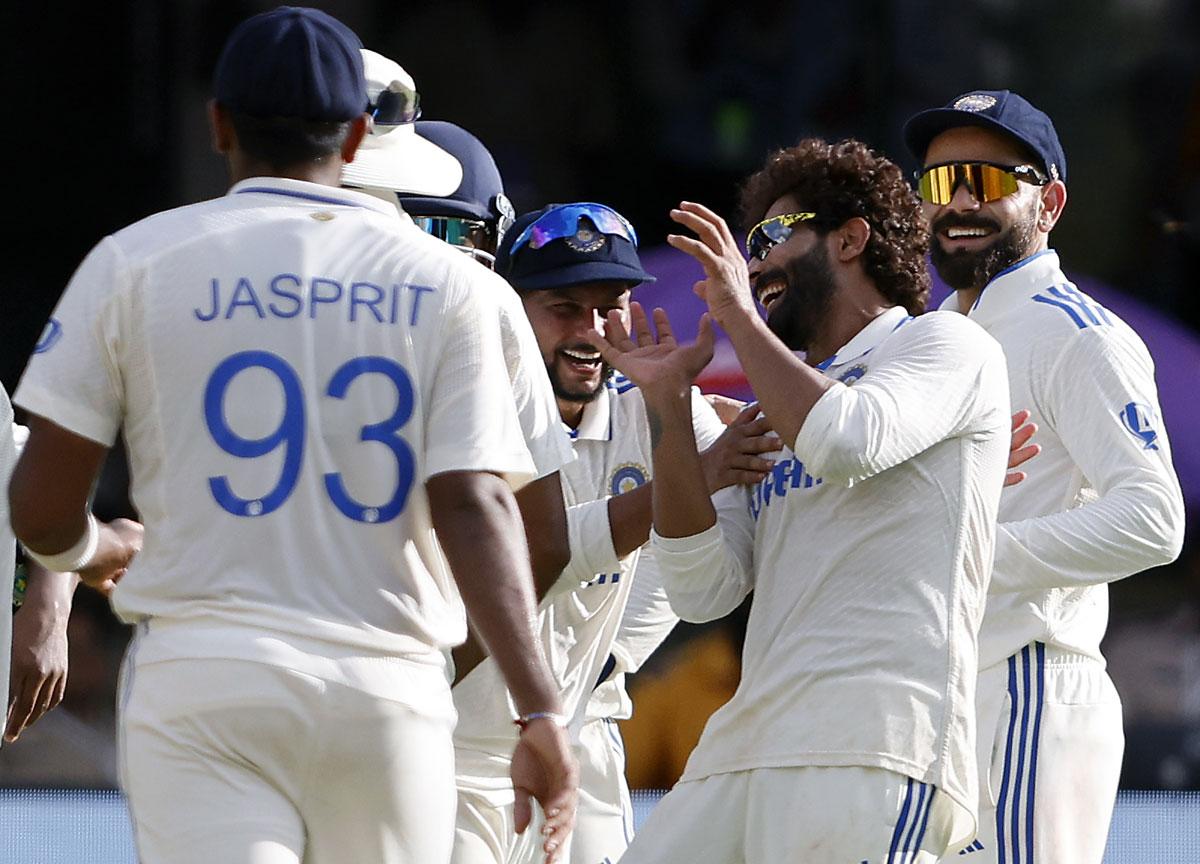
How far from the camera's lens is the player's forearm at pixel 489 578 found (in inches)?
112

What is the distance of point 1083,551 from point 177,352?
202 cm

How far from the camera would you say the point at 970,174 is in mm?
4836

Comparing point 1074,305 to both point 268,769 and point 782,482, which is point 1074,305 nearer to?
point 782,482

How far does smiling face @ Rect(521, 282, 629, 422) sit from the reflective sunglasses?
68cm

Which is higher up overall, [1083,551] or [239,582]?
[239,582]

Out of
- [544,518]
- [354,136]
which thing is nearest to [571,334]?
[544,518]

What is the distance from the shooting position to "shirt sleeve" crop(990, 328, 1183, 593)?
13.6 ft

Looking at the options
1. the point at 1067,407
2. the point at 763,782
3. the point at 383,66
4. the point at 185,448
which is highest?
the point at 383,66

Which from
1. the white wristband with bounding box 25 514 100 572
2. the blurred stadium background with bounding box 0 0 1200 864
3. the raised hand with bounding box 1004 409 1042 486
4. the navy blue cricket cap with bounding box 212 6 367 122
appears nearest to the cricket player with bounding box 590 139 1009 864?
the raised hand with bounding box 1004 409 1042 486

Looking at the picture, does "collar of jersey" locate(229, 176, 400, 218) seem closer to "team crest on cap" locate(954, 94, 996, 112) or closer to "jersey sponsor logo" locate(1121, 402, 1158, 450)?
"jersey sponsor logo" locate(1121, 402, 1158, 450)

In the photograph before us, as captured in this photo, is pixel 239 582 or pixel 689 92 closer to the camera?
pixel 239 582

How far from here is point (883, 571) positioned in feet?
11.5

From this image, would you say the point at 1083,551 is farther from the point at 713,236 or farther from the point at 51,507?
the point at 51,507

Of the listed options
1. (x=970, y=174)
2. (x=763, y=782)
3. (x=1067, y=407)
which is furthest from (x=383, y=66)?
(x=763, y=782)
